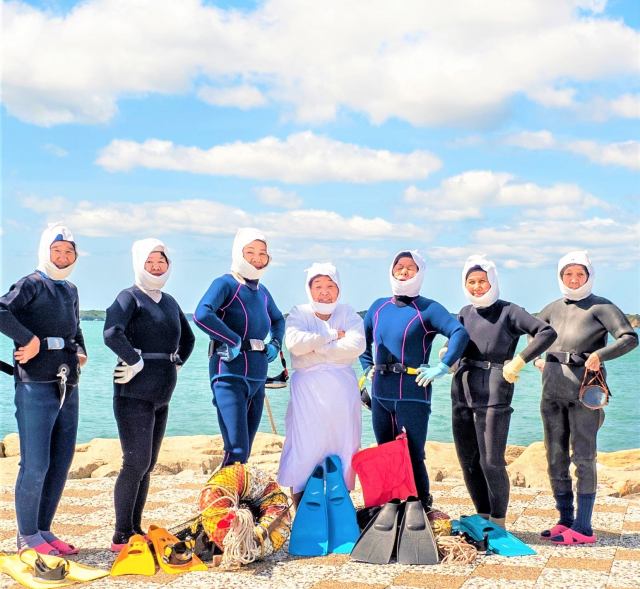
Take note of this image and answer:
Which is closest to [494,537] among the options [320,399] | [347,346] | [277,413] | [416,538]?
[416,538]

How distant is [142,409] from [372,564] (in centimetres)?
162

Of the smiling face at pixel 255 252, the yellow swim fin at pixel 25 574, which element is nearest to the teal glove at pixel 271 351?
the smiling face at pixel 255 252

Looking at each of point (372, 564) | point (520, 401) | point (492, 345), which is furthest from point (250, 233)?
point (520, 401)

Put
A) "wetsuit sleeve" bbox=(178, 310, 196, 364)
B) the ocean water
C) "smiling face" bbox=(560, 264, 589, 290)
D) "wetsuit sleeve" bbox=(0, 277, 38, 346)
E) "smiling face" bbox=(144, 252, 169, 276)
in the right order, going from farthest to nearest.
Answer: the ocean water, "smiling face" bbox=(560, 264, 589, 290), "wetsuit sleeve" bbox=(178, 310, 196, 364), "smiling face" bbox=(144, 252, 169, 276), "wetsuit sleeve" bbox=(0, 277, 38, 346)

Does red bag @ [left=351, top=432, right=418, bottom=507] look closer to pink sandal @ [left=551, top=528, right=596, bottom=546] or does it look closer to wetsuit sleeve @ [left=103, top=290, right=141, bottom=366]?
pink sandal @ [left=551, top=528, right=596, bottom=546]

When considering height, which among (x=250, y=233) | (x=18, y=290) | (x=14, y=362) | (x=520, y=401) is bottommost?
(x=520, y=401)

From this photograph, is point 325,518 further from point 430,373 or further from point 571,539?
point 571,539

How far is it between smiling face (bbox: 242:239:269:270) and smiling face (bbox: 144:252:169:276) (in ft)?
1.71

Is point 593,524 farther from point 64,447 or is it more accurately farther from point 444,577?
point 64,447

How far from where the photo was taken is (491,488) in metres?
5.64

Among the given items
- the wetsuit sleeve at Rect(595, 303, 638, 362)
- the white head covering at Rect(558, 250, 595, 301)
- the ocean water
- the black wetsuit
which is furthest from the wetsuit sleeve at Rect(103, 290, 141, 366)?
the ocean water

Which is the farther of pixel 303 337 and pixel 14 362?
pixel 303 337

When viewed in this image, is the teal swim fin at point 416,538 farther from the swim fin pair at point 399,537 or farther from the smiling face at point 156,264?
the smiling face at point 156,264

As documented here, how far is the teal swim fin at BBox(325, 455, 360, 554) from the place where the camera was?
543 centimetres
